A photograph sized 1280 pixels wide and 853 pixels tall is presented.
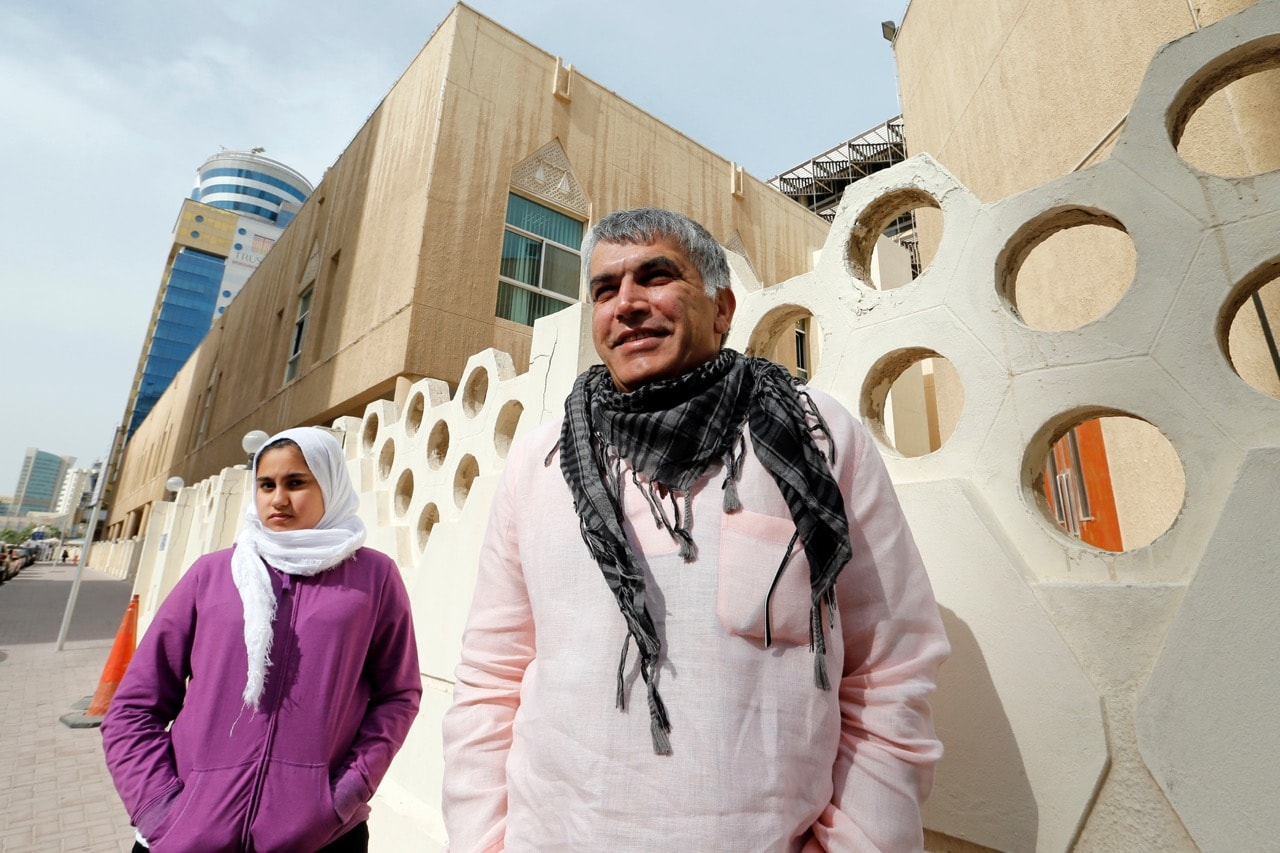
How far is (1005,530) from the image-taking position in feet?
5.06

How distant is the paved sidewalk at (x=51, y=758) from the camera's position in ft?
12.9

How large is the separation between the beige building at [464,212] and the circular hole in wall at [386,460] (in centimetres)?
297

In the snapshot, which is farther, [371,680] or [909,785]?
[371,680]

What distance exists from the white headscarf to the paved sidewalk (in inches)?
137

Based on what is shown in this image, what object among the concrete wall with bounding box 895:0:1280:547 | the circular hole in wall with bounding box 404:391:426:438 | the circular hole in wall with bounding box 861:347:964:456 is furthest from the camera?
the circular hole in wall with bounding box 861:347:964:456

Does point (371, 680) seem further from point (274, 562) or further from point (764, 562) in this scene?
point (764, 562)

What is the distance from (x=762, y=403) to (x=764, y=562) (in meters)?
0.33

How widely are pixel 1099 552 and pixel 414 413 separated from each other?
4382mm

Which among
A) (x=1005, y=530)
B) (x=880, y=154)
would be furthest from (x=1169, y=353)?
(x=880, y=154)

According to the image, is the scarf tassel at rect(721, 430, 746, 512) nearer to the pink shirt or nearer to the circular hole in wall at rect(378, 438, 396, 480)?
the pink shirt

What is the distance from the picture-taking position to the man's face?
1.31 metres

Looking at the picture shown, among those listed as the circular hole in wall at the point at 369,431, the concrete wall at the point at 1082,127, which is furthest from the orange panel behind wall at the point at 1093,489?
the circular hole in wall at the point at 369,431

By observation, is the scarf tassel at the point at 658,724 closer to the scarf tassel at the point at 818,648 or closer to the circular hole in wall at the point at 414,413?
the scarf tassel at the point at 818,648

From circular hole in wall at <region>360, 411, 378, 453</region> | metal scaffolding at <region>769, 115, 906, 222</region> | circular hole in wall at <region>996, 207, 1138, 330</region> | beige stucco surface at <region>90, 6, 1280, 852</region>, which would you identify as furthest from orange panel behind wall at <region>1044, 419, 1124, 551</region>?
metal scaffolding at <region>769, 115, 906, 222</region>
